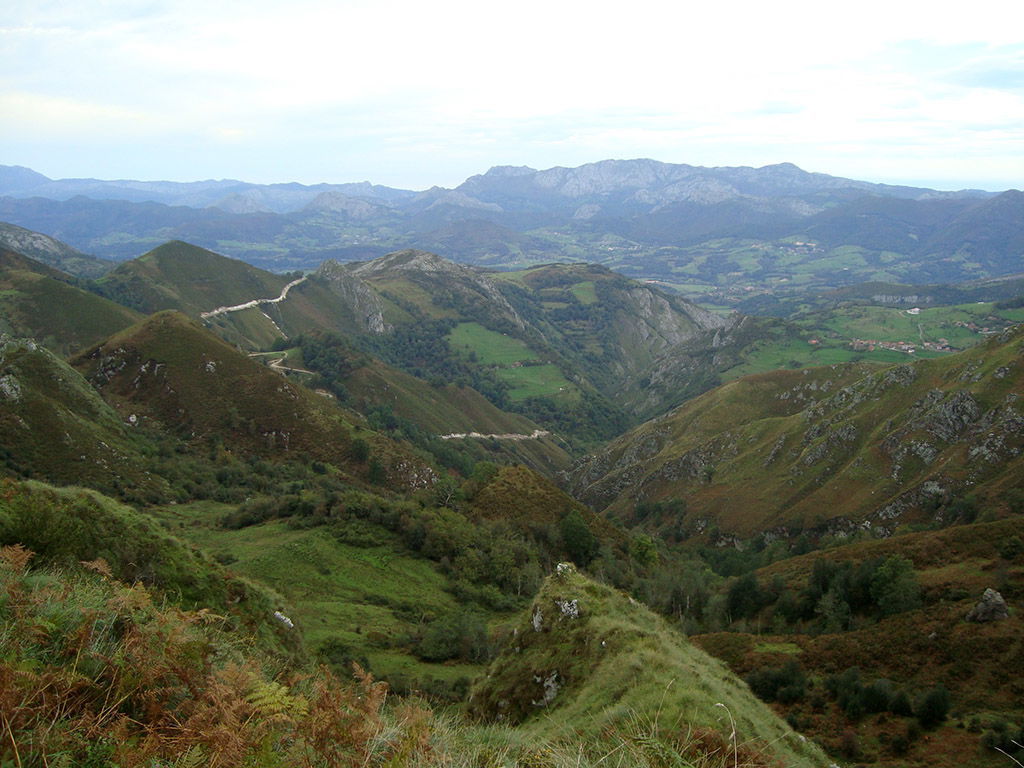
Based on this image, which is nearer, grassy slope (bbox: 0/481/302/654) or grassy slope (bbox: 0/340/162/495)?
grassy slope (bbox: 0/481/302/654)

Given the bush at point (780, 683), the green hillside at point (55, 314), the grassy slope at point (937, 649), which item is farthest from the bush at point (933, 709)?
the green hillside at point (55, 314)

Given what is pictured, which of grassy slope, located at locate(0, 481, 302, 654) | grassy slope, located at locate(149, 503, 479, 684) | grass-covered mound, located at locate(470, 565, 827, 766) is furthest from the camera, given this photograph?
grassy slope, located at locate(149, 503, 479, 684)

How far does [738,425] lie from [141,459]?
117m

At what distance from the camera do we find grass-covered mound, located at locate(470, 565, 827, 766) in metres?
13.4

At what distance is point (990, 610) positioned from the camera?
36.9m

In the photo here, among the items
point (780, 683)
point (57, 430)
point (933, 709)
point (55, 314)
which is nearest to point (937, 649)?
point (933, 709)

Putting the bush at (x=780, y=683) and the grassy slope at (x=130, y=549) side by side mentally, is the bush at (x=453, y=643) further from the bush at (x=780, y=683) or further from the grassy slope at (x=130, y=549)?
the bush at (x=780, y=683)

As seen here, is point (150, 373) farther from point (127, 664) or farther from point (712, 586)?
point (127, 664)

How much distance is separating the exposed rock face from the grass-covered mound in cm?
2441

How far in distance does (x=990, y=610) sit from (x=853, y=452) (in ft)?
218

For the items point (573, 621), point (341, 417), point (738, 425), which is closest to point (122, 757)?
point (573, 621)

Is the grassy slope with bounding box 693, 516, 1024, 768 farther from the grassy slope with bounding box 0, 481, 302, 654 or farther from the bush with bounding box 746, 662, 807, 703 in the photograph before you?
the grassy slope with bounding box 0, 481, 302, 654

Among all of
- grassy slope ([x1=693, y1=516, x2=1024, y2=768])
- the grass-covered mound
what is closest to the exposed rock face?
grassy slope ([x1=693, y1=516, x2=1024, y2=768])

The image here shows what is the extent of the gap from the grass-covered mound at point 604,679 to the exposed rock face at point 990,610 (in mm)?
24413
